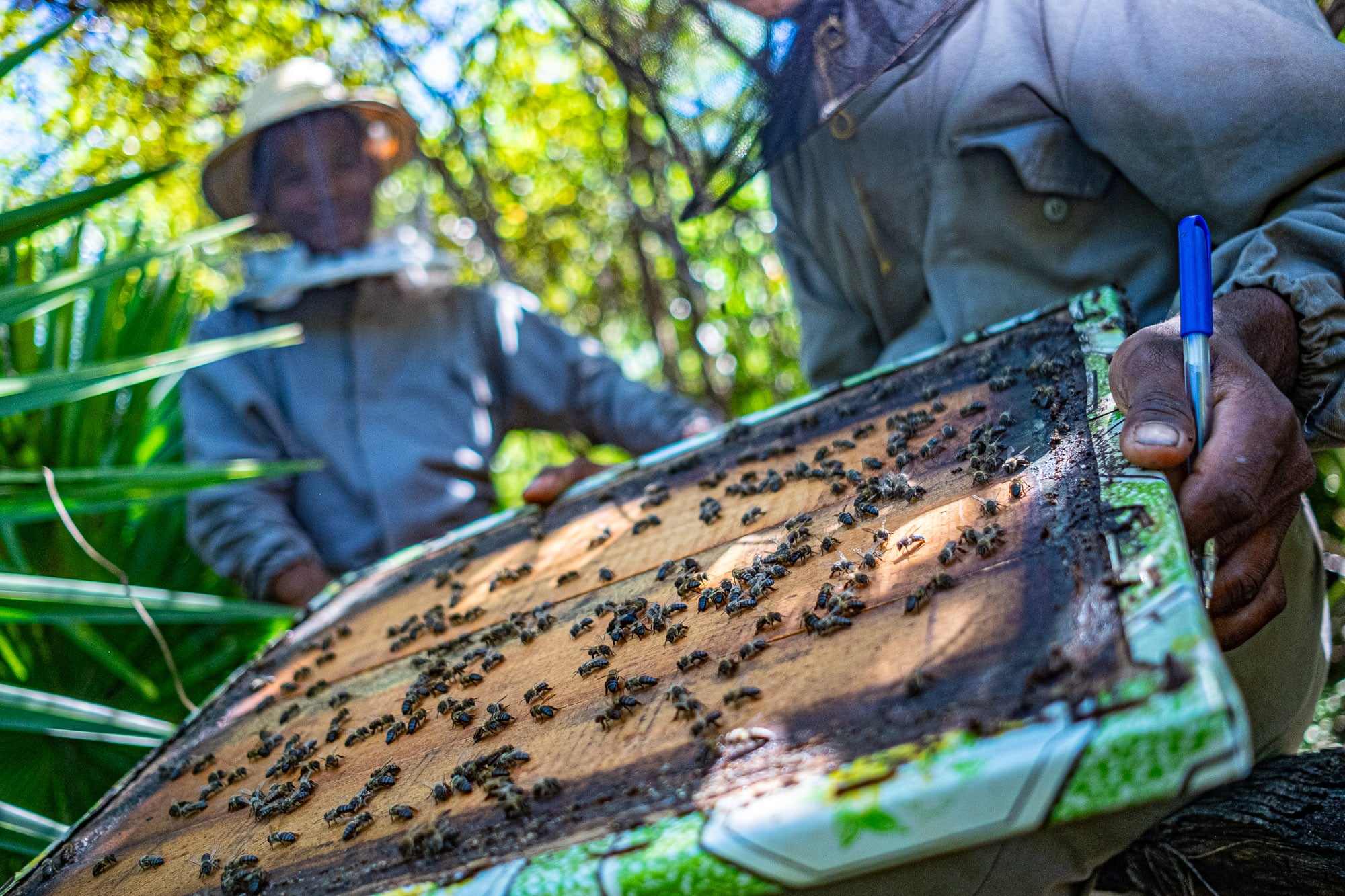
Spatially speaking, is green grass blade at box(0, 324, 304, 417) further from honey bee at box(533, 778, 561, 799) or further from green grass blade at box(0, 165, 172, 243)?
honey bee at box(533, 778, 561, 799)

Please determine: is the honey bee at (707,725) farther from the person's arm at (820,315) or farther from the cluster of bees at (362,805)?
the person's arm at (820,315)

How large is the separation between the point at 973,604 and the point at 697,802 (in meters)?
0.38

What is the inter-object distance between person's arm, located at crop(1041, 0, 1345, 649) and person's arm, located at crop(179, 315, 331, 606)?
2.66 meters

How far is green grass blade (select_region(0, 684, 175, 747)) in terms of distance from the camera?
202cm

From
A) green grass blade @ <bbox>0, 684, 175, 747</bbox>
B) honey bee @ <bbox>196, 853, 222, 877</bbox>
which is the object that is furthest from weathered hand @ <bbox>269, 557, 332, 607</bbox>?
honey bee @ <bbox>196, 853, 222, 877</bbox>

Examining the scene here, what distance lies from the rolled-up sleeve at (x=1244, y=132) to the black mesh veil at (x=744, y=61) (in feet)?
1.13

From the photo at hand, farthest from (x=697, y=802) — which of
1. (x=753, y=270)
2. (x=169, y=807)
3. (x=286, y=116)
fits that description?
(x=753, y=270)

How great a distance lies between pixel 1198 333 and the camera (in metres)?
1.20

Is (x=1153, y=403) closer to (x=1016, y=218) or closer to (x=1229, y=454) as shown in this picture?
(x=1229, y=454)

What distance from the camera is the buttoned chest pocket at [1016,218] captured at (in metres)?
1.92

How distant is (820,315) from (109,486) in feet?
6.14

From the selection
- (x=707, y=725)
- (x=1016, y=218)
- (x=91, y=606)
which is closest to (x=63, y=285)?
(x=91, y=606)

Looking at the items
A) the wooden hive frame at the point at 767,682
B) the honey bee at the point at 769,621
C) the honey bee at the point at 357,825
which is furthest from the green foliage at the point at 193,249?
the honey bee at the point at 769,621

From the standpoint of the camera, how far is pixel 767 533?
1.56 m
